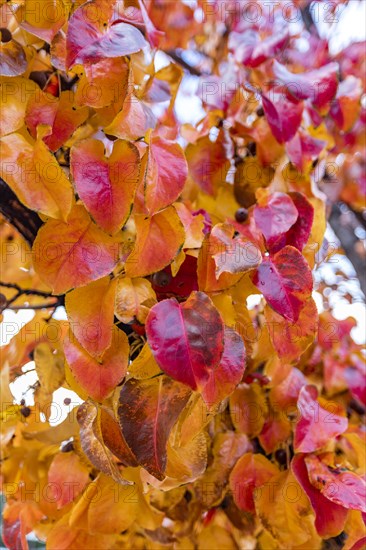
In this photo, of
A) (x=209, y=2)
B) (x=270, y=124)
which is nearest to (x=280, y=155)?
(x=270, y=124)

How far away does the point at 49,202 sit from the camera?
Result: 1.20ft

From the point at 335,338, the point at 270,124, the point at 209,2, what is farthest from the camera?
the point at 209,2

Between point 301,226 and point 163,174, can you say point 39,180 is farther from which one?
point 301,226

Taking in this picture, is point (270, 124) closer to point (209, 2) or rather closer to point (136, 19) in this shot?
point (136, 19)

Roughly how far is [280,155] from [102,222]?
0.92 ft

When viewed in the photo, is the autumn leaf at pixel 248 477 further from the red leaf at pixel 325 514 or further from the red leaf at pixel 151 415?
the red leaf at pixel 151 415

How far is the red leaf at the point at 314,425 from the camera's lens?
0.45m

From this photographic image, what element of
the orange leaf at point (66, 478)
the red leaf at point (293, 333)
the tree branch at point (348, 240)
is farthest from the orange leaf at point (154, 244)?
the tree branch at point (348, 240)

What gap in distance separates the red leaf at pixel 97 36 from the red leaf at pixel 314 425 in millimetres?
341

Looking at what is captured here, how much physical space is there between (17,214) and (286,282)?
0.25 m

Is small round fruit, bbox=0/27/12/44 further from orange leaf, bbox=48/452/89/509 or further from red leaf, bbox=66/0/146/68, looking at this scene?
orange leaf, bbox=48/452/89/509

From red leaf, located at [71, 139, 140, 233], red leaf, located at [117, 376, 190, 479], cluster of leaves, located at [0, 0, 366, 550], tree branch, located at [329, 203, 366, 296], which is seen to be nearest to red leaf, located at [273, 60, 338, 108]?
cluster of leaves, located at [0, 0, 366, 550]

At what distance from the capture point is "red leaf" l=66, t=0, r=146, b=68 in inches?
13.8

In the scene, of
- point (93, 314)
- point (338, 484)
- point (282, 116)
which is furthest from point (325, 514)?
point (282, 116)
